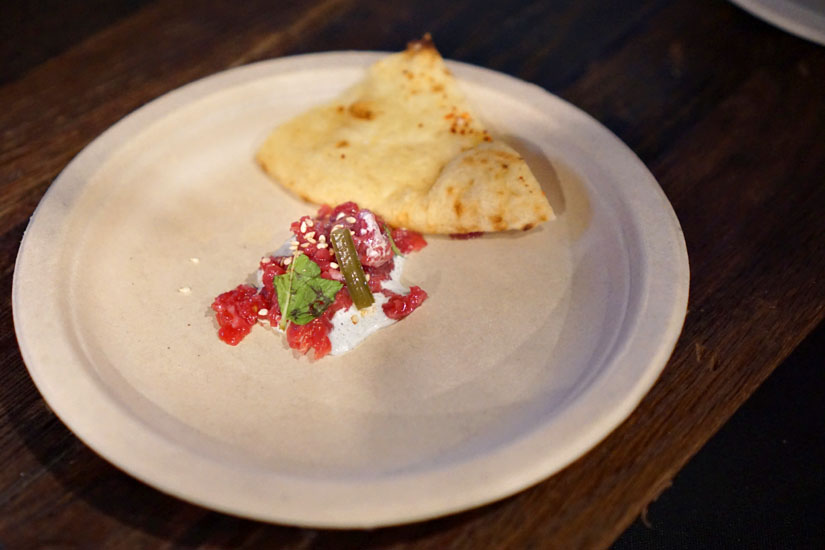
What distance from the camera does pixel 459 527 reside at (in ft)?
7.45

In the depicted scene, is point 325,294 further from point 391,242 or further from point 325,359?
point 391,242

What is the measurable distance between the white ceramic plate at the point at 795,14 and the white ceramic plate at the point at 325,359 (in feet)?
4.31

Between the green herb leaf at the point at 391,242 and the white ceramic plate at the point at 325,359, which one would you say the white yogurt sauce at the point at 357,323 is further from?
the green herb leaf at the point at 391,242

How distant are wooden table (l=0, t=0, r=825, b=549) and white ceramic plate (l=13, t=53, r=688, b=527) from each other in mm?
231

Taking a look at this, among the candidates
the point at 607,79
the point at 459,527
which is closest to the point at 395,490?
the point at 459,527

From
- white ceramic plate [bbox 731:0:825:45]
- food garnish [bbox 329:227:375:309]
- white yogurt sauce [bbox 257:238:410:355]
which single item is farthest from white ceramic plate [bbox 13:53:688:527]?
white ceramic plate [bbox 731:0:825:45]

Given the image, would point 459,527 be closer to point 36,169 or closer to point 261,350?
point 261,350

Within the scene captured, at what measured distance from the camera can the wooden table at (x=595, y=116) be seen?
7.49ft

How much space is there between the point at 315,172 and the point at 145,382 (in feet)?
3.75

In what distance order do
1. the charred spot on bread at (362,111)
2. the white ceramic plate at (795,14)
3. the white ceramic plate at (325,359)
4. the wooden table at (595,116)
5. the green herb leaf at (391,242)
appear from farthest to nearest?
the white ceramic plate at (795,14)
the charred spot on bread at (362,111)
the green herb leaf at (391,242)
the wooden table at (595,116)
the white ceramic plate at (325,359)

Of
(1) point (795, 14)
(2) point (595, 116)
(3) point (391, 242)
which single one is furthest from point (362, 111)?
(1) point (795, 14)

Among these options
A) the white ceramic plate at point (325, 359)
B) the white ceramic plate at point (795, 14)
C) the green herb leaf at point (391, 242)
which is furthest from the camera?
the white ceramic plate at point (795, 14)

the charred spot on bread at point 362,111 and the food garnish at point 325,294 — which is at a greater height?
the charred spot on bread at point 362,111

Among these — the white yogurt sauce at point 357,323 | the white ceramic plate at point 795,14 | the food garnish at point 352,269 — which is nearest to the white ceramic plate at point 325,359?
the white yogurt sauce at point 357,323
